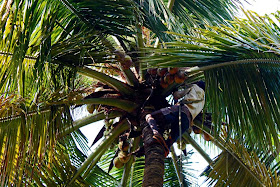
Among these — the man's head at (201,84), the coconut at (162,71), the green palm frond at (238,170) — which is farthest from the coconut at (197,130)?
Answer: the coconut at (162,71)

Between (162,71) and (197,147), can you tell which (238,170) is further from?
(162,71)

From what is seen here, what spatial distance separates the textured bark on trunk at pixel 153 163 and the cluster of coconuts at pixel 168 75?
15.7 inches

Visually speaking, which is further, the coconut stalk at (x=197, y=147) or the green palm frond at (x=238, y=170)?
the coconut stalk at (x=197, y=147)

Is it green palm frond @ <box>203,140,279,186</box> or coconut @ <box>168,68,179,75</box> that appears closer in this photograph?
coconut @ <box>168,68,179,75</box>

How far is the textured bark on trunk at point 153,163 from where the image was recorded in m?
3.21

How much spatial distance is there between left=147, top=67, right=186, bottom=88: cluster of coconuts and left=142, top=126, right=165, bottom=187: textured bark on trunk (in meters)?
0.40

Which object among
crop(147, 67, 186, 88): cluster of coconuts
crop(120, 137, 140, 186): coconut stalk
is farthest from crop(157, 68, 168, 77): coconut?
crop(120, 137, 140, 186): coconut stalk

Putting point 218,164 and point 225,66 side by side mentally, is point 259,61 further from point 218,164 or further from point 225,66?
point 218,164

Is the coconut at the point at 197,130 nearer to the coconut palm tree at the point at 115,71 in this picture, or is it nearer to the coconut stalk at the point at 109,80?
the coconut palm tree at the point at 115,71

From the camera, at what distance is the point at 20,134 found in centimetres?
367

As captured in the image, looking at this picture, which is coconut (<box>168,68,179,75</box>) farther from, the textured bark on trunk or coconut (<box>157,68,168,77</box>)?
the textured bark on trunk

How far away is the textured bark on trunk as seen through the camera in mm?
3215

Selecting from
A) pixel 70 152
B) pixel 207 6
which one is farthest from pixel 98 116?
pixel 207 6

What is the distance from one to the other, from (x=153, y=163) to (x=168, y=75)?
2.35ft
